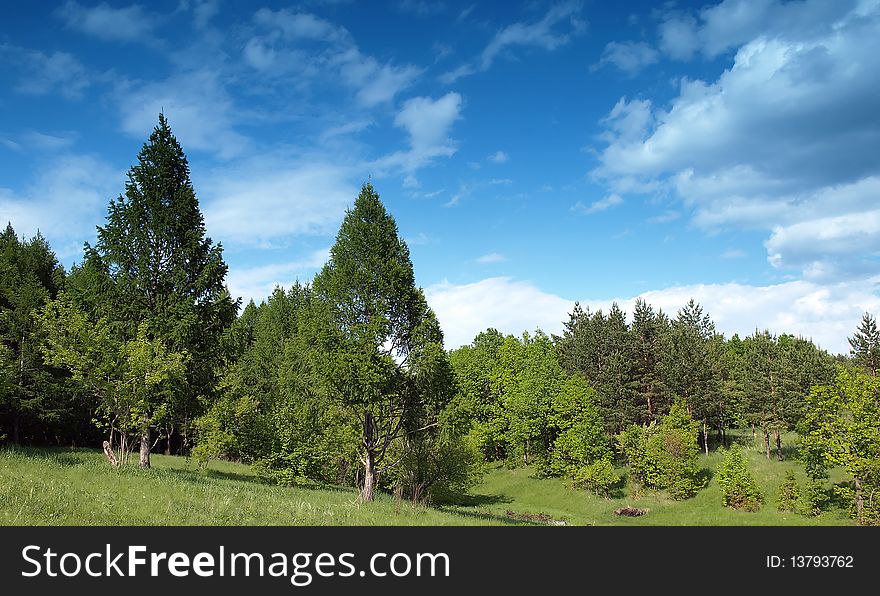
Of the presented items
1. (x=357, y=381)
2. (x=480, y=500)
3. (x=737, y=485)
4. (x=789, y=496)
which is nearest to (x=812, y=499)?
(x=789, y=496)

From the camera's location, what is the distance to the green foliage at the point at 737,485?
43.2 meters

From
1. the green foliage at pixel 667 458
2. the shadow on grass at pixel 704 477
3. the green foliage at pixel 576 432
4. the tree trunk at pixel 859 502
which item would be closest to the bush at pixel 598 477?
the green foliage at pixel 576 432

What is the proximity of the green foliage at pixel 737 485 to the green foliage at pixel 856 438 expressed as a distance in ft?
19.2

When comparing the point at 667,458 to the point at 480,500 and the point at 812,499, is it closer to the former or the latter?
the point at 812,499

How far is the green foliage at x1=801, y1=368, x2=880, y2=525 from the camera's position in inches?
1409

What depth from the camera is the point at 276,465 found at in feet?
127

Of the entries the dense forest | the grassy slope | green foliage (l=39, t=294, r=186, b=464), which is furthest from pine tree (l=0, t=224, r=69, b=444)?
the grassy slope

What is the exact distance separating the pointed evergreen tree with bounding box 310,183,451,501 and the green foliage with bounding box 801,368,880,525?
2996 cm

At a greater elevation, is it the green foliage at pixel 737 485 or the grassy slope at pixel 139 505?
the grassy slope at pixel 139 505

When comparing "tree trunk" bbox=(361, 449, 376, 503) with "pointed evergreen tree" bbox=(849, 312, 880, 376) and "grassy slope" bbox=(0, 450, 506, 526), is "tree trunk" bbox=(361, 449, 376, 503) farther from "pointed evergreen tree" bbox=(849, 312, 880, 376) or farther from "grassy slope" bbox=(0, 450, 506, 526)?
"pointed evergreen tree" bbox=(849, 312, 880, 376)

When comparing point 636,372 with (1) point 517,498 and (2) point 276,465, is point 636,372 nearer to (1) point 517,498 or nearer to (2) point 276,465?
(1) point 517,498

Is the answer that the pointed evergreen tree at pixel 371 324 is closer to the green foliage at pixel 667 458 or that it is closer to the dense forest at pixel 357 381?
the dense forest at pixel 357 381
